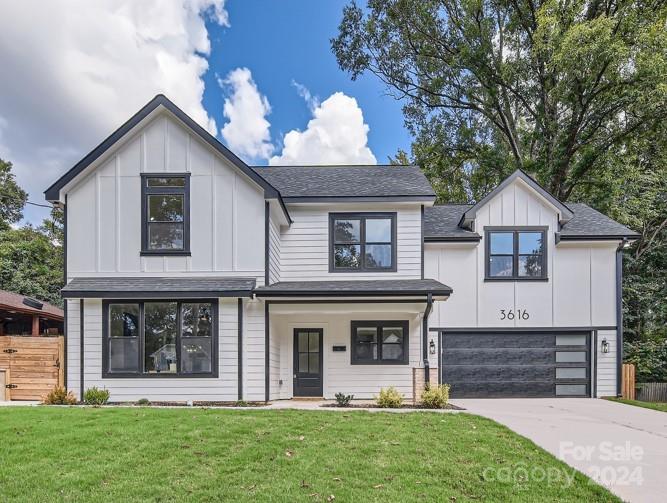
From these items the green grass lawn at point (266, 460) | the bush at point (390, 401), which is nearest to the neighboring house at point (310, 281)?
the bush at point (390, 401)

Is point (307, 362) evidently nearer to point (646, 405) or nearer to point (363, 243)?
point (363, 243)

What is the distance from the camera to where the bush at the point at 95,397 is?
989 centimetres

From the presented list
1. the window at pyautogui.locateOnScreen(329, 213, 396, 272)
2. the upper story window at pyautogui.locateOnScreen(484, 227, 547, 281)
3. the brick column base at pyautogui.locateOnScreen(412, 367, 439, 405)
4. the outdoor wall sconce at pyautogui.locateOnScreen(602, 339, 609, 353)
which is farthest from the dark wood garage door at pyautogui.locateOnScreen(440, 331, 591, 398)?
the window at pyautogui.locateOnScreen(329, 213, 396, 272)

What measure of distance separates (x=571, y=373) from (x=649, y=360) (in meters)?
4.21

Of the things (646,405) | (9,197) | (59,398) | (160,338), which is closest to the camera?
(59,398)

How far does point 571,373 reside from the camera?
1275 centimetres

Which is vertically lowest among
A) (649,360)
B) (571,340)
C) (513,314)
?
(649,360)

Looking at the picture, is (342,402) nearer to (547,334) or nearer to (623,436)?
(623,436)

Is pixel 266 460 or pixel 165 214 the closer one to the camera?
pixel 266 460

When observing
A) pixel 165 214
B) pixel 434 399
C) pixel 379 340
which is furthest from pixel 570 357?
pixel 165 214

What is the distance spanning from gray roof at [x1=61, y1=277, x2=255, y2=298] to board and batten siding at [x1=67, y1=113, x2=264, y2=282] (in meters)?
0.29

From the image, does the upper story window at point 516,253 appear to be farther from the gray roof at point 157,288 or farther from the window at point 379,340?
the gray roof at point 157,288

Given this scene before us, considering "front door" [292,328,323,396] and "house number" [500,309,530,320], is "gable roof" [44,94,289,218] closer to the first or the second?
"front door" [292,328,323,396]

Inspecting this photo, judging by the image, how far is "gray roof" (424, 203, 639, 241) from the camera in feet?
41.4
